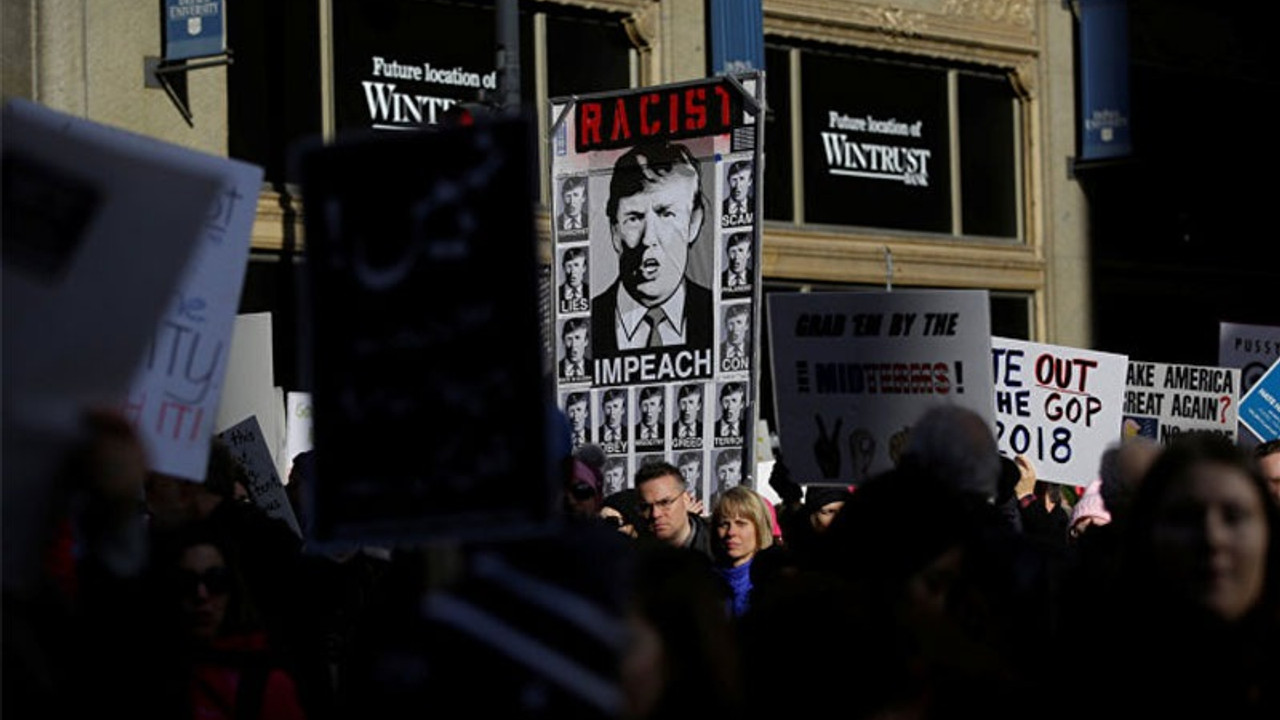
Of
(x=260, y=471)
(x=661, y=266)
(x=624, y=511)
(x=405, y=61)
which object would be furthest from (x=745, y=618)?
(x=405, y=61)

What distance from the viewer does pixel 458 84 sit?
65.7 ft

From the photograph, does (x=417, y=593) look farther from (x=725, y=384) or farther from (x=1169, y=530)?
(x=725, y=384)

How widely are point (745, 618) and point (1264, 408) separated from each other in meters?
8.79

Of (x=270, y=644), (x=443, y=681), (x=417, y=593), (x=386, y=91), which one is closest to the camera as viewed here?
(x=443, y=681)

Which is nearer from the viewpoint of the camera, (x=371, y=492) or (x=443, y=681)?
(x=443, y=681)

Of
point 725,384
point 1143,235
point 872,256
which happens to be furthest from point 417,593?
point 1143,235

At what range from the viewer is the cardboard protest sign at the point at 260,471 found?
11.4m

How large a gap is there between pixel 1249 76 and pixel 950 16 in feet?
14.5

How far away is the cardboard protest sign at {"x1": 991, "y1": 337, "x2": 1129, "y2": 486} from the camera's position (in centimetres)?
1212

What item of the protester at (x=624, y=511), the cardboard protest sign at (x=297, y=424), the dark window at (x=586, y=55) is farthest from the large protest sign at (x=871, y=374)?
the dark window at (x=586, y=55)

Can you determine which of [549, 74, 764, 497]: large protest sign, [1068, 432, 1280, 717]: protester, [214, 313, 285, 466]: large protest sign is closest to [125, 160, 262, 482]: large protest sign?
[1068, 432, 1280, 717]: protester

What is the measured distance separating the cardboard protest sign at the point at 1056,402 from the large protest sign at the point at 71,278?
8453 mm

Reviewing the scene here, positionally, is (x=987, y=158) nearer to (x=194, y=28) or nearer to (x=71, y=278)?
(x=194, y=28)

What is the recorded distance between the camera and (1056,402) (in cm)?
1220
